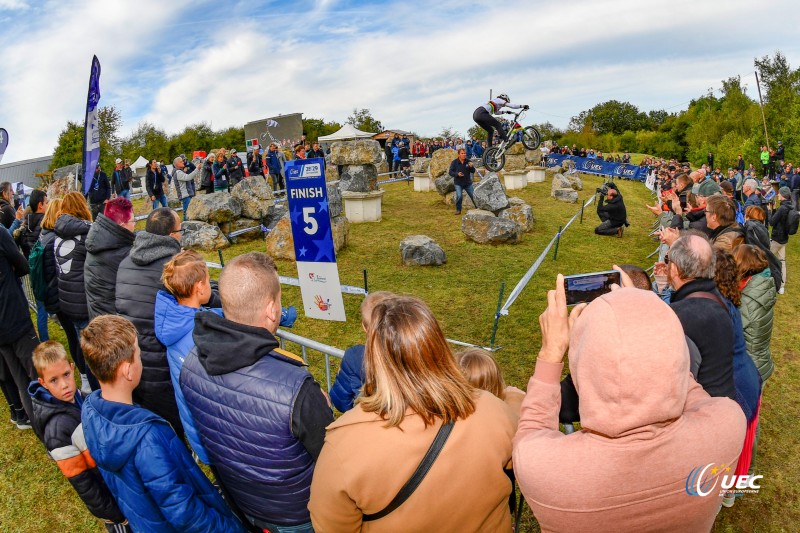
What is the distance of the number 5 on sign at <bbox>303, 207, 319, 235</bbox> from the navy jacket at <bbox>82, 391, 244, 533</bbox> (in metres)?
3.24

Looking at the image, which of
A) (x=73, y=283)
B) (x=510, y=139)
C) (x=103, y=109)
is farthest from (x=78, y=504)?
(x=103, y=109)

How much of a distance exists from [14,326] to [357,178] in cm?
911

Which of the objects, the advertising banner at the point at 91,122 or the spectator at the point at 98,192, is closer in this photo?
the advertising banner at the point at 91,122

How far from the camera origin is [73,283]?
4004 mm

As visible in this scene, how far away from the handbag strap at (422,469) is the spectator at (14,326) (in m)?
3.94

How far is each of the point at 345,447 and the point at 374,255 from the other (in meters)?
8.21

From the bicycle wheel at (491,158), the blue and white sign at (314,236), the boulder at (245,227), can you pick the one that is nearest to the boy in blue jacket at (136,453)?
the blue and white sign at (314,236)

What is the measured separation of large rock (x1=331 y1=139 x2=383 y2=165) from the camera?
476 inches

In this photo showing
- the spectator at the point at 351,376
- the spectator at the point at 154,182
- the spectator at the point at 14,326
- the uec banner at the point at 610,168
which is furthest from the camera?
the uec banner at the point at 610,168

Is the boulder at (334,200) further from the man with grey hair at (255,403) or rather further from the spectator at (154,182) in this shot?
the man with grey hair at (255,403)


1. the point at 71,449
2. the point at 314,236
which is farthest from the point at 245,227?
the point at 71,449

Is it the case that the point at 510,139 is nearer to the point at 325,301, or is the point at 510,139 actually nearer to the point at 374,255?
the point at 374,255

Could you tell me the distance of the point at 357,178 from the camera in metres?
12.2

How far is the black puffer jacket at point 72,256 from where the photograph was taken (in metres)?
3.91
